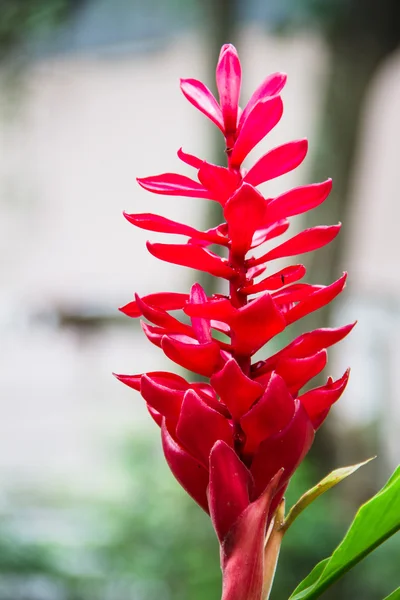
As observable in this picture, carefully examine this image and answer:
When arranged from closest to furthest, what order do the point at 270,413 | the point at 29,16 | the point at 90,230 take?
the point at 270,413, the point at 29,16, the point at 90,230

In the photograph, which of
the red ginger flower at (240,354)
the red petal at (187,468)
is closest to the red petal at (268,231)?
the red ginger flower at (240,354)

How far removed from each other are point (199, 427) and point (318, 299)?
8 cm

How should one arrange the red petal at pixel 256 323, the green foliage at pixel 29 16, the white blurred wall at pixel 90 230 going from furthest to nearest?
1. the white blurred wall at pixel 90 230
2. the green foliage at pixel 29 16
3. the red petal at pixel 256 323

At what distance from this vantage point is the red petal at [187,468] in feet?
1.25

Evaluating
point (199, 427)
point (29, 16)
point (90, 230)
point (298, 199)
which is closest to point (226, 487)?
point (199, 427)

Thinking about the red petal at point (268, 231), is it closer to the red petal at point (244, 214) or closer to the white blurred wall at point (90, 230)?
the red petal at point (244, 214)

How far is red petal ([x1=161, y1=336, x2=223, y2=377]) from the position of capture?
360mm

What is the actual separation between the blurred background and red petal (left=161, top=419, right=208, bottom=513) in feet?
4.80

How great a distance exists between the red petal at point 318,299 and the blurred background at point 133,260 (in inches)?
58.6

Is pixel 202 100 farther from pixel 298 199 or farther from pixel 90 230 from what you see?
pixel 90 230

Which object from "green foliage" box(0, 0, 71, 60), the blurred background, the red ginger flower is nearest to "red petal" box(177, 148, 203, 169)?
the red ginger flower

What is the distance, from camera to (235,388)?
1.16ft

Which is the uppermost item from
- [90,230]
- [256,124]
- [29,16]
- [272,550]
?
[29,16]

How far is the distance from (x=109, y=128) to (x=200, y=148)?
0.33 m
